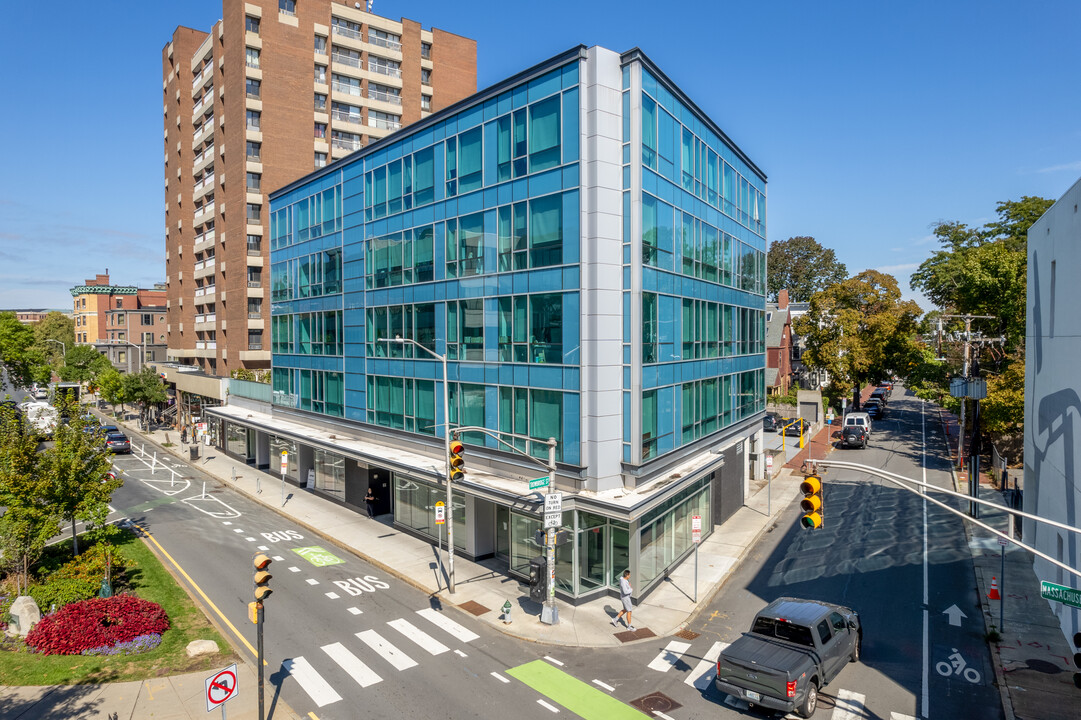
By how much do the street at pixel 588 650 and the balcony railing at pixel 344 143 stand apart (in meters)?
39.3

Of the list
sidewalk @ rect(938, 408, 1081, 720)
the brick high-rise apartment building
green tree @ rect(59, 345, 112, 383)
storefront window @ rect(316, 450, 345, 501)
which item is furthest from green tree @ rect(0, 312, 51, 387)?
sidewalk @ rect(938, 408, 1081, 720)

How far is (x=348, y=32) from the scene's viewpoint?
193 feet

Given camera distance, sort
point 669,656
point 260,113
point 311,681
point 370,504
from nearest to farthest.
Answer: point 311,681, point 669,656, point 370,504, point 260,113

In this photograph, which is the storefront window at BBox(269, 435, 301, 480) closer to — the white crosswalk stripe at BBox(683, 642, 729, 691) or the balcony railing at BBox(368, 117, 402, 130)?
the white crosswalk stripe at BBox(683, 642, 729, 691)

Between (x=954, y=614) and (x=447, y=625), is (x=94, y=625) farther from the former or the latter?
(x=954, y=614)

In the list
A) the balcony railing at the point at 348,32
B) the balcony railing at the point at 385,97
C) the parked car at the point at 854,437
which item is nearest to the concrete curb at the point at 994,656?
the parked car at the point at 854,437

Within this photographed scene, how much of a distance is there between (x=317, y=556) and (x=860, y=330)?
5038 centimetres

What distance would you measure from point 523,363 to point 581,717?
12009mm

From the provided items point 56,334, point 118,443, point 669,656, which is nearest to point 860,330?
point 669,656

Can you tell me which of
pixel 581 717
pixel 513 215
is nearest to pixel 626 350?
pixel 513 215

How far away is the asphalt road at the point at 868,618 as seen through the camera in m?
14.2

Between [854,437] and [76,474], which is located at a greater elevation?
[76,474]

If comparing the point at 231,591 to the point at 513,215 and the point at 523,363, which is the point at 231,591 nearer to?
the point at 523,363

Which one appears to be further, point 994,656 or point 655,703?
point 994,656
